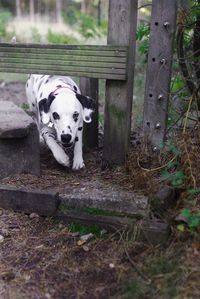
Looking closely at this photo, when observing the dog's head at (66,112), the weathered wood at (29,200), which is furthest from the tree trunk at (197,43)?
the weathered wood at (29,200)

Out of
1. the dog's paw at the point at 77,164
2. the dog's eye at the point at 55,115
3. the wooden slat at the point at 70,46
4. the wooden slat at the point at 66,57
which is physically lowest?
the dog's paw at the point at 77,164

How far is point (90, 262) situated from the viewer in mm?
3301

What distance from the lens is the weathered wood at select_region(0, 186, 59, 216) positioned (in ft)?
12.7

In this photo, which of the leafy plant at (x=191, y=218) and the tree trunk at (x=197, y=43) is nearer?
the leafy plant at (x=191, y=218)

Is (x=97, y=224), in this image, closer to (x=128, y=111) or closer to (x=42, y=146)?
(x=128, y=111)

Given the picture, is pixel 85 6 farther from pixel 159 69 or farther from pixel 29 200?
pixel 29 200

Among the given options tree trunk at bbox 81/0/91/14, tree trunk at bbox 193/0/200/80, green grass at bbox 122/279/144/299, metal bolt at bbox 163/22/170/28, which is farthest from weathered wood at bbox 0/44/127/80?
tree trunk at bbox 81/0/91/14

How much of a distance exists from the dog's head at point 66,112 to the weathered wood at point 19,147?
240 mm

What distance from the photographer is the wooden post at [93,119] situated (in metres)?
5.27

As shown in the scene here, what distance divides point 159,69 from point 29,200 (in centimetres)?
154

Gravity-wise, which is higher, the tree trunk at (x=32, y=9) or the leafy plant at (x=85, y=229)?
the tree trunk at (x=32, y=9)

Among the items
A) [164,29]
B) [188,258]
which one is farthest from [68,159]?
[188,258]

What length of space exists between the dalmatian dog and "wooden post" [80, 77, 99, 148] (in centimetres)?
24

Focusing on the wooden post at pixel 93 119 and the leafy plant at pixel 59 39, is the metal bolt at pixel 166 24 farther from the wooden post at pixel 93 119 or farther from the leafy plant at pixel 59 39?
the leafy plant at pixel 59 39
